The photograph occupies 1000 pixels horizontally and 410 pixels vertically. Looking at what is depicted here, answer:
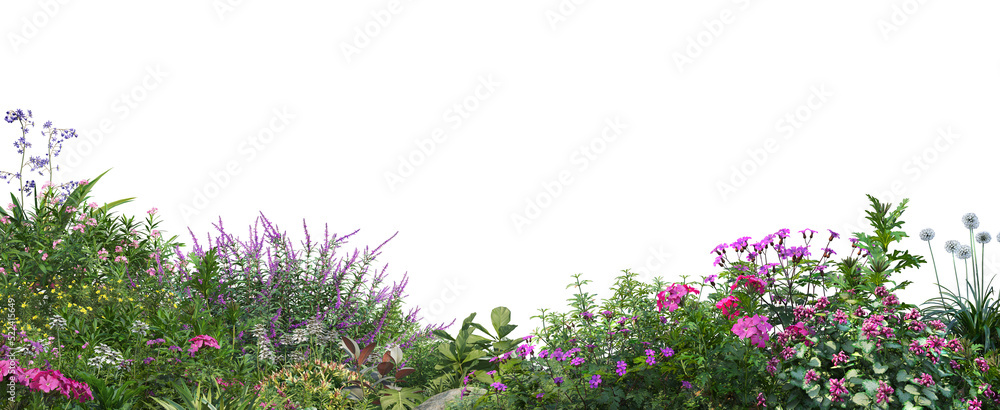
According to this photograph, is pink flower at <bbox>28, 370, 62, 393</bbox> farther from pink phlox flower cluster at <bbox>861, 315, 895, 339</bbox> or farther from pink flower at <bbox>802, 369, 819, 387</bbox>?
pink phlox flower cluster at <bbox>861, 315, 895, 339</bbox>

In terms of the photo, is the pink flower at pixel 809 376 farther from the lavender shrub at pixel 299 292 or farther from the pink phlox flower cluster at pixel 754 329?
the lavender shrub at pixel 299 292

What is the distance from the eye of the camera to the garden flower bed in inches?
157

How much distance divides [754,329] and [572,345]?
3.92 ft

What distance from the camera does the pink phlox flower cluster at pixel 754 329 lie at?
3.94 meters

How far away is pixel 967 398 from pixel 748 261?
4.84 feet

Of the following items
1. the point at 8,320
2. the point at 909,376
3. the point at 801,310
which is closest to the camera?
the point at 909,376

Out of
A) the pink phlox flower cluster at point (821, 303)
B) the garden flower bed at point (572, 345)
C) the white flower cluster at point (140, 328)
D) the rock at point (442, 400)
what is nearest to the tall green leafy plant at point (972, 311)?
the garden flower bed at point (572, 345)

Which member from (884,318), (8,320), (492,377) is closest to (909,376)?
(884,318)

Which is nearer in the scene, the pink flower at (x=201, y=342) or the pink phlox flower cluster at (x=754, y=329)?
the pink phlox flower cluster at (x=754, y=329)

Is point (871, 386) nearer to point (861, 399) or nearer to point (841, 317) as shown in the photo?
point (861, 399)

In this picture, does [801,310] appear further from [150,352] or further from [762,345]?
[150,352]

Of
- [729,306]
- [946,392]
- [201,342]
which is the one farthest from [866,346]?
[201,342]

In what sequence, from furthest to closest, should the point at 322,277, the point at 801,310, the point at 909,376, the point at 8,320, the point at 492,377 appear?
1. the point at 322,277
2. the point at 8,320
3. the point at 492,377
4. the point at 801,310
5. the point at 909,376

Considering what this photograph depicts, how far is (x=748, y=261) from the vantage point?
15.1 feet
